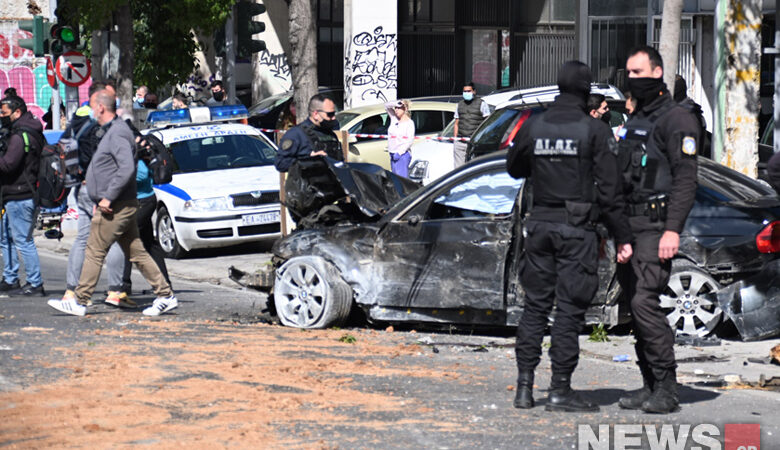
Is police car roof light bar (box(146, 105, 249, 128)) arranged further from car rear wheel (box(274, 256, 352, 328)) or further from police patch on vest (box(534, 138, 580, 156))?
police patch on vest (box(534, 138, 580, 156))

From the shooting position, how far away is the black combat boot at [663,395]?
6656mm

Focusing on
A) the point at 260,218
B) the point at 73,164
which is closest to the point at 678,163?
the point at 73,164

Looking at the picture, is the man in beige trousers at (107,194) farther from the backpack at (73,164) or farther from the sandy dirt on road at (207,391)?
the sandy dirt on road at (207,391)

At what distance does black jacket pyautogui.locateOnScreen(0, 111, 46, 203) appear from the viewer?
38.2 ft

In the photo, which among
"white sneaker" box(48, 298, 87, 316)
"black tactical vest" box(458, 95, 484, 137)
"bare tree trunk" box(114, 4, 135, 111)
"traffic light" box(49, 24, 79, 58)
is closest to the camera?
"white sneaker" box(48, 298, 87, 316)

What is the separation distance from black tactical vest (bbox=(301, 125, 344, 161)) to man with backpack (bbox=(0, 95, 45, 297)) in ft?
8.43

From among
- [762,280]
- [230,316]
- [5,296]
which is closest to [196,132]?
[5,296]

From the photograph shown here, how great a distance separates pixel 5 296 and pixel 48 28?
11263 millimetres

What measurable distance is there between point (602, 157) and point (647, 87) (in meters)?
0.54

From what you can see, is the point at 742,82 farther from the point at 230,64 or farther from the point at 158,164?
the point at 230,64

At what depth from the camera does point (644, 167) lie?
6.72m

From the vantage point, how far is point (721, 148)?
51.0 feet

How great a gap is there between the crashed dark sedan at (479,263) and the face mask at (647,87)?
7.49 ft

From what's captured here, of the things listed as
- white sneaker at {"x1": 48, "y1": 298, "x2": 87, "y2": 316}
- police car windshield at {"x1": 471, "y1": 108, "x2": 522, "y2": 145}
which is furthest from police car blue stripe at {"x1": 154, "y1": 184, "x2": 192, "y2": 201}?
white sneaker at {"x1": 48, "y1": 298, "x2": 87, "y2": 316}
